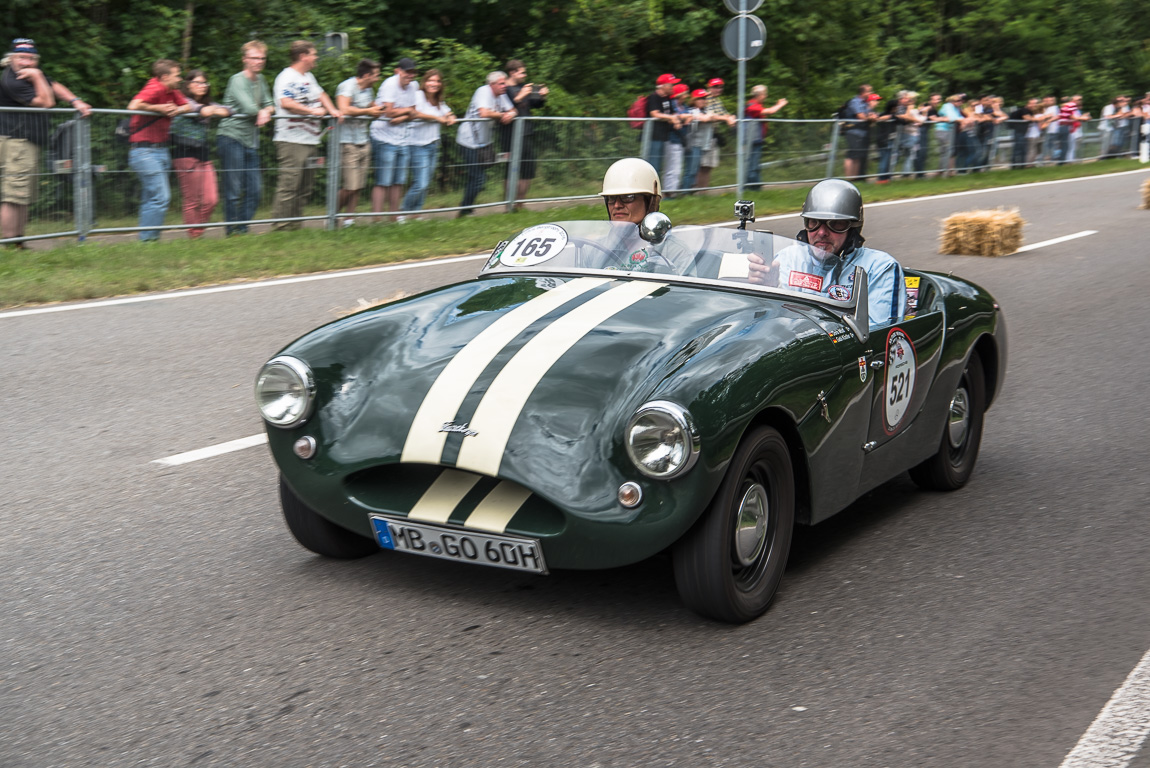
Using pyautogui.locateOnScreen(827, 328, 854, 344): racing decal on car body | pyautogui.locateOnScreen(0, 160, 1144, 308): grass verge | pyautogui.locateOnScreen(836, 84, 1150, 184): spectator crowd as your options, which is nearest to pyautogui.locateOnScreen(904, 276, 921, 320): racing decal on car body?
pyautogui.locateOnScreen(827, 328, 854, 344): racing decal on car body

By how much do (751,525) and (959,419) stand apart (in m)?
2.12

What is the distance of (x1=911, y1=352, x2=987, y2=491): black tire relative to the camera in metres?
5.80

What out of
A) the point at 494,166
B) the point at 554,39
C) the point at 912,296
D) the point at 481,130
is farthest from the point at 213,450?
the point at 554,39

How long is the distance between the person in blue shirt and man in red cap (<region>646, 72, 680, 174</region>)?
12.8m

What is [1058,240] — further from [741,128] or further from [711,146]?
[711,146]

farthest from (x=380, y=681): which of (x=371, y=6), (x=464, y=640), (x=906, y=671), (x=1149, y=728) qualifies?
(x=371, y=6)

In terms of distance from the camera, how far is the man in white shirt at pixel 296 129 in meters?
13.5

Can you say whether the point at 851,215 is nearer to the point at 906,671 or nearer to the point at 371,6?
the point at 906,671

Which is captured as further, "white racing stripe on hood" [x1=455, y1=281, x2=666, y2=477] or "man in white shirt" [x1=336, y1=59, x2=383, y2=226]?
"man in white shirt" [x1=336, y1=59, x2=383, y2=226]

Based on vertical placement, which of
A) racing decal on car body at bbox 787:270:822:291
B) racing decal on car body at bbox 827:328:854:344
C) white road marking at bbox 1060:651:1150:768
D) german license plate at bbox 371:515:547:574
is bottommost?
white road marking at bbox 1060:651:1150:768

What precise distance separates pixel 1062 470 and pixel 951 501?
0.77 meters

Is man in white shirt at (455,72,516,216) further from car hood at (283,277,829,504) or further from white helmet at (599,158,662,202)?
car hood at (283,277,829,504)

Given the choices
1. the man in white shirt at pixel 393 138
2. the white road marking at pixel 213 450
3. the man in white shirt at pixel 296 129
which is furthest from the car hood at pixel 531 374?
the man in white shirt at pixel 393 138

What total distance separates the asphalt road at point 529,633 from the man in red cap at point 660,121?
1210 centimetres
